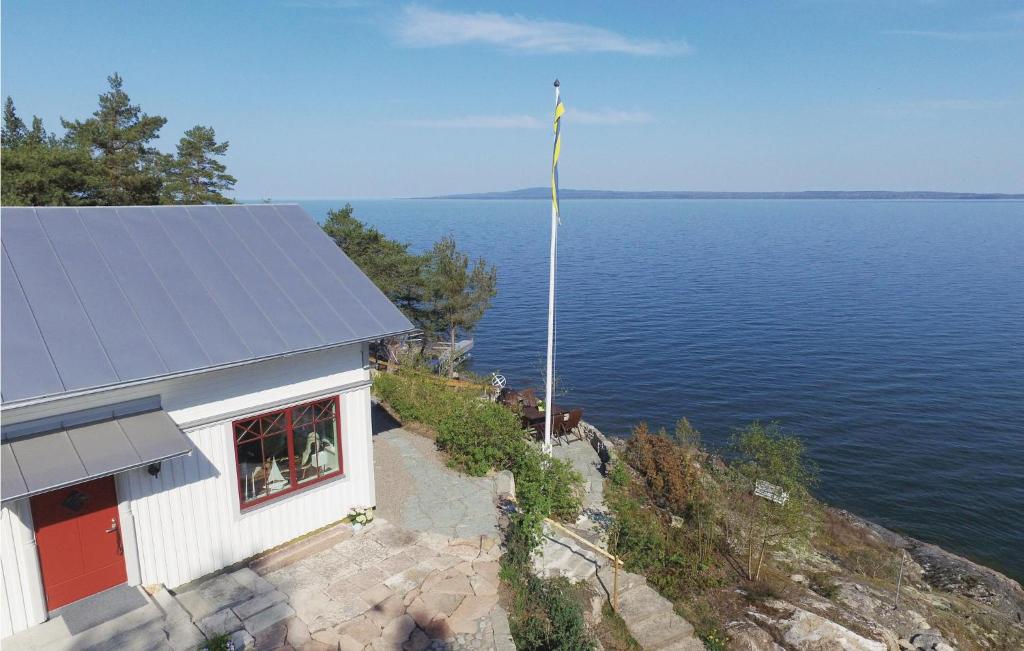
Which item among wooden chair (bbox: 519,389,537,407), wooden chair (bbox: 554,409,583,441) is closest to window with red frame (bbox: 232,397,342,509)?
wooden chair (bbox: 554,409,583,441)

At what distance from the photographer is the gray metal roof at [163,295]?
27.0 feet

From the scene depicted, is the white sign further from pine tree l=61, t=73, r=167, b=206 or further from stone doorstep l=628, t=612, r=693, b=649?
pine tree l=61, t=73, r=167, b=206

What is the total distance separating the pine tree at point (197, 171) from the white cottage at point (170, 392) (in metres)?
21.8

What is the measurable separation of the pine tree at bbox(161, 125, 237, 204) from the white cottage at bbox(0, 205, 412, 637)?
21.8 meters

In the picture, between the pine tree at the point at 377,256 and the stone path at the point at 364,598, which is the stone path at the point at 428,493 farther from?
the pine tree at the point at 377,256

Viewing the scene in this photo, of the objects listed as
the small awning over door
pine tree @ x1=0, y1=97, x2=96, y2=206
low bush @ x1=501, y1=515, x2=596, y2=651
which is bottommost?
low bush @ x1=501, y1=515, x2=596, y2=651

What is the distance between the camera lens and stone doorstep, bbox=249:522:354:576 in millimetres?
10352

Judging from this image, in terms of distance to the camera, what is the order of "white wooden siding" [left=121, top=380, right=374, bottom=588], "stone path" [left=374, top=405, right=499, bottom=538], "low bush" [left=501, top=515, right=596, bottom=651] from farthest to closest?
"stone path" [left=374, top=405, right=499, bottom=538] → "white wooden siding" [left=121, top=380, right=374, bottom=588] → "low bush" [left=501, top=515, right=596, bottom=651]

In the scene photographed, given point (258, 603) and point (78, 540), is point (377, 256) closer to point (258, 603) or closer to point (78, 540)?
point (78, 540)

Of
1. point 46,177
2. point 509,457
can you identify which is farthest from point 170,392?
point 46,177

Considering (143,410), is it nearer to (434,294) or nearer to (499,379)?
(499,379)

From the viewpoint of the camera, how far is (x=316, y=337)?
1032 cm

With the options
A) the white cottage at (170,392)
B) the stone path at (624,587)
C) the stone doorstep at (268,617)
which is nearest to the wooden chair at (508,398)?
the stone path at (624,587)

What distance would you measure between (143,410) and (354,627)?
4284 millimetres
